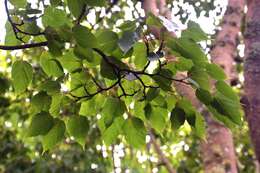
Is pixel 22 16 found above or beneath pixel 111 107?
above

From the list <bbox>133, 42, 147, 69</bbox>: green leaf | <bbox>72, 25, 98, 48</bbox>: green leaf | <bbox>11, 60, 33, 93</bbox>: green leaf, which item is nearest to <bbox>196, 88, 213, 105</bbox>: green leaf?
<bbox>133, 42, 147, 69</bbox>: green leaf

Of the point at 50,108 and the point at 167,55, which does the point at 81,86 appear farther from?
the point at 167,55

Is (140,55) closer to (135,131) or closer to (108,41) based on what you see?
(108,41)

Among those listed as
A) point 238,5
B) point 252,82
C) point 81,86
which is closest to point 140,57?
point 81,86

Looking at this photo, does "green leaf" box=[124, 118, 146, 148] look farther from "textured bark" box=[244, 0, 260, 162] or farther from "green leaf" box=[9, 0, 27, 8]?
"textured bark" box=[244, 0, 260, 162]

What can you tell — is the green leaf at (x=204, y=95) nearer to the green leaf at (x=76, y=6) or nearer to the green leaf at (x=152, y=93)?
the green leaf at (x=152, y=93)

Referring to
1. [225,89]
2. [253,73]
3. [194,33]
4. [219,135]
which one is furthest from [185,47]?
[219,135]
